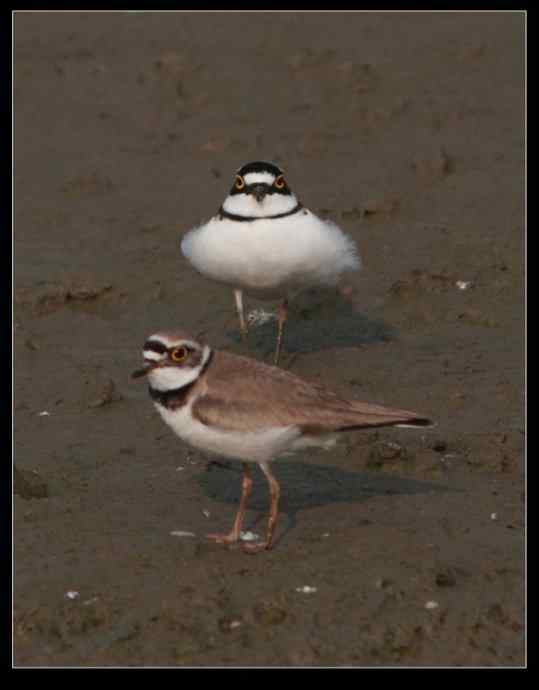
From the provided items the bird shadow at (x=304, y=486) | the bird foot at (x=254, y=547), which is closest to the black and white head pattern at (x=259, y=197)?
the bird shadow at (x=304, y=486)

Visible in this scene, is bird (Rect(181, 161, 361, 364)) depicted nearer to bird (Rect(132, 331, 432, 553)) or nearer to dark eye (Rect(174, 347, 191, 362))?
bird (Rect(132, 331, 432, 553))

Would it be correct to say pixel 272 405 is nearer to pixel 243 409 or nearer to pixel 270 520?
pixel 243 409

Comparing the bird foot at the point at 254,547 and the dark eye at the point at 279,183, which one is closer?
the bird foot at the point at 254,547

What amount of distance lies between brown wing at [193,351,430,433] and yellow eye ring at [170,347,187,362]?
174 mm

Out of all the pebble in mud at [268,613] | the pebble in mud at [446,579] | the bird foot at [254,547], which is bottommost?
the pebble in mud at [268,613]

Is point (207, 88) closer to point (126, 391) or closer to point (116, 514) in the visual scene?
point (126, 391)

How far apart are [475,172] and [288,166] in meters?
1.74

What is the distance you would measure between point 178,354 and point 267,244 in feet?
9.05

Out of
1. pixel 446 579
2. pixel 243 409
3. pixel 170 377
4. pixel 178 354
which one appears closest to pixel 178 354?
pixel 178 354

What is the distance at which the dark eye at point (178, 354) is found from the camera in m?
6.85

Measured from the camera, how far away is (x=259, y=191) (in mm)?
9609

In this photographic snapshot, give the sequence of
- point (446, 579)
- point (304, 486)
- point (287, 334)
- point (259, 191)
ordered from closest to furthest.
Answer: point (446, 579) < point (304, 486) < point (259, 191) < point (287, 334)

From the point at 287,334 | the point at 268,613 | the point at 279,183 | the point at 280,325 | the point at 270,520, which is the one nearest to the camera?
the point at 268,613

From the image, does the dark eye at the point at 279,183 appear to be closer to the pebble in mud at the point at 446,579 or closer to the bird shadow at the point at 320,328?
the bird shadow at the point at 320,328
